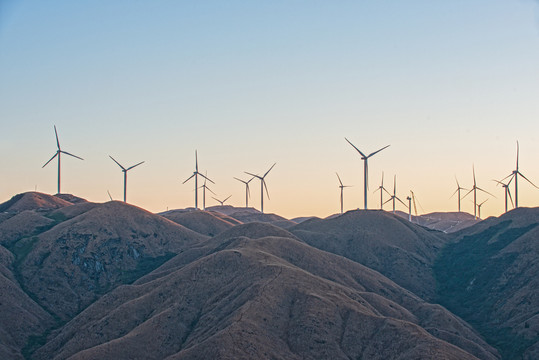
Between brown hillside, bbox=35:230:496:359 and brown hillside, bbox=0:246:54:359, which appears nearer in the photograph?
brown hillside, bbox=35:230:496:359

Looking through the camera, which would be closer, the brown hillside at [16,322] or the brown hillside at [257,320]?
the brown hillside at [257,320]

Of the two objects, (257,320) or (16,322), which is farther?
(16,322)

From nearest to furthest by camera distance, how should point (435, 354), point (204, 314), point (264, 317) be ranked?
point (435, 354) → point (264, 317) → point (204, 314)

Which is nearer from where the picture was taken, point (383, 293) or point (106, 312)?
point (106, 312)

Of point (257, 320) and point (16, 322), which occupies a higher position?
point (16, 322)

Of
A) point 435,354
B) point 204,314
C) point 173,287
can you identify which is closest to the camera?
point 435,354

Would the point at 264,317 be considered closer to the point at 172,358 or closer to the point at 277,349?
the point at 277,349

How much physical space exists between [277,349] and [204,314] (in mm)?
30029

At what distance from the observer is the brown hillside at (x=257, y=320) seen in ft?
461

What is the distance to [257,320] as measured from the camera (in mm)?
148250

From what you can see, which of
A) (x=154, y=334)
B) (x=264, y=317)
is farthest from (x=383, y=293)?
(x=154, y=334)

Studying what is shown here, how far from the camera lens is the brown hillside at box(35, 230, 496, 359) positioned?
5531 inches

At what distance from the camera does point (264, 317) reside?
493ft

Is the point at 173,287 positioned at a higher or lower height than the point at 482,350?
higher
